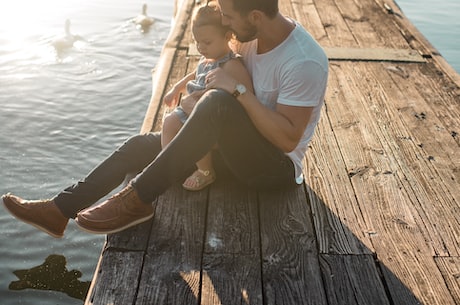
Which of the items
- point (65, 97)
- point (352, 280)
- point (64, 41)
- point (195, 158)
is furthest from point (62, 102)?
point (352, 280)

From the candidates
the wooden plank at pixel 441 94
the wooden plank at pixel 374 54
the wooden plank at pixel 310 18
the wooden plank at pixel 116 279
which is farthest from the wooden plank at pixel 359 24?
the wooden plank at pixel 116 279

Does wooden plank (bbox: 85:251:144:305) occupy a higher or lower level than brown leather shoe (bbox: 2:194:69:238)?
higher

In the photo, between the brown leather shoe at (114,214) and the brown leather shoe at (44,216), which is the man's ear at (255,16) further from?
the brown leather shoe at (44,216)

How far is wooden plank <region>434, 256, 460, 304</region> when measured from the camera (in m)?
3.62

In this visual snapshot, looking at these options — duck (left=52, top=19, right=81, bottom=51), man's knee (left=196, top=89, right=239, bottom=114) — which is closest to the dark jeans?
man's knee (left=196, top=89, right=239, bottom=114)

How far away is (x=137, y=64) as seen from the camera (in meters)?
9.29

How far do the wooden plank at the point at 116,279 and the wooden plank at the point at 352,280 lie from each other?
2.99 feet

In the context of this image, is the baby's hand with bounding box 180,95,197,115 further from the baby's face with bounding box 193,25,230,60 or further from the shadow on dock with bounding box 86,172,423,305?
the shadow on dock with bounding box 86,172,423,305

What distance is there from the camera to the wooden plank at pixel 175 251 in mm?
3465

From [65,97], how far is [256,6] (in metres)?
4.58

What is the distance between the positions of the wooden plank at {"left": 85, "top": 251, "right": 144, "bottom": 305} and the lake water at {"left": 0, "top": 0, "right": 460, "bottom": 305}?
123 cm

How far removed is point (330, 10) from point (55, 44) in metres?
3.33

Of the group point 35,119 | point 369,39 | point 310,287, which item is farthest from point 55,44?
point 310,287

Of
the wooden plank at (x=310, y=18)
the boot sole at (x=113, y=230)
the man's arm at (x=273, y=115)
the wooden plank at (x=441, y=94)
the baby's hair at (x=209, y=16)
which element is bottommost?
the wooden plank at (x=310, y=18)
